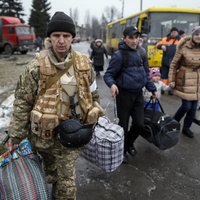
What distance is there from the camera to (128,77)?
10.7ft

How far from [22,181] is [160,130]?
7.15 feet

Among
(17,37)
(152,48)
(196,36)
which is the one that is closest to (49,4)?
(17,37)

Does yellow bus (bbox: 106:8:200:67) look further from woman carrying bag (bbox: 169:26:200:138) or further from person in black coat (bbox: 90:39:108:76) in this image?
woman carrying bag (bbox: 169:26:200:138)

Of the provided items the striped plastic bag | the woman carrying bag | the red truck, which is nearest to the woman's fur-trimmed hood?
the woman carrying bag

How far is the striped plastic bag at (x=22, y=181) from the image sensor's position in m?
1.87

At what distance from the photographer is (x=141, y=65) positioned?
132 inches

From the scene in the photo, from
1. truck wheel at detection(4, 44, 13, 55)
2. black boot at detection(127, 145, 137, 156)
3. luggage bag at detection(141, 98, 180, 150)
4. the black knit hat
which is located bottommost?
truck wheel at detection(4, 44, 13, 55)

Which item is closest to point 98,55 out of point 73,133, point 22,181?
point 73,133

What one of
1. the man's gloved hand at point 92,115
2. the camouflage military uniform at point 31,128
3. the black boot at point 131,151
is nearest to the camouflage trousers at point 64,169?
the camouflage military uniform at point 31,128

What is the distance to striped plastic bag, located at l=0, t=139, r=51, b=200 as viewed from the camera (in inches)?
73.6

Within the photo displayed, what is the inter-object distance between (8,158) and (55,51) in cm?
89

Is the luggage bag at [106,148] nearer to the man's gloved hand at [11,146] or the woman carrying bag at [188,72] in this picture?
the man's gloved hand at [11,146]

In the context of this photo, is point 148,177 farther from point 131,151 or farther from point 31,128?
point 31,128

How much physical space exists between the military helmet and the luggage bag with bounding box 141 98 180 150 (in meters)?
1.80
